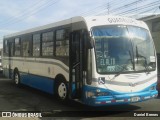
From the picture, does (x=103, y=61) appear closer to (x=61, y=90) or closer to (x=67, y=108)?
(x=67, y=108)

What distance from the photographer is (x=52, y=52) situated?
1304cm

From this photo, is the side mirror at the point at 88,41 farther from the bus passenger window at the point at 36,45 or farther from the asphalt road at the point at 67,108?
the bus passenger window at the point at 36,45

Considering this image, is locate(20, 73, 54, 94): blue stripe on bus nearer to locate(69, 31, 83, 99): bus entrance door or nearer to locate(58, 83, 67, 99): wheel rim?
locate(58, 83, 67, 99): wheel rim

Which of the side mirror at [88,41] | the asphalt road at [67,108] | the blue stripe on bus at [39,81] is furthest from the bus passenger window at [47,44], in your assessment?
the side mirror at [88,41]

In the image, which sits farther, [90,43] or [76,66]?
[76,66]

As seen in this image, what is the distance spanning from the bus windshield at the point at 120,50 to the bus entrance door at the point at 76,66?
0.78m

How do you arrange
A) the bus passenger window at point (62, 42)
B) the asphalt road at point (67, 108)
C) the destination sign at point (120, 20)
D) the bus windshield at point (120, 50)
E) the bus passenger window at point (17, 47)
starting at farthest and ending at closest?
the bus passenger window at point (17, 47), the bus passenger window at point (62, 42), the destination sign at point (120, 20), the asphalt road at point (67, 108), the bus windshield at point (120, 50)

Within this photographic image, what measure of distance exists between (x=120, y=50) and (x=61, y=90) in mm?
2996

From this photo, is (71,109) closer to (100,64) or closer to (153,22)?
(100,64)

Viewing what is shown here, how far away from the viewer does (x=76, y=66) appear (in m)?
11.1

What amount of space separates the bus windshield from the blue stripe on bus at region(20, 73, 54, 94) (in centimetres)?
341

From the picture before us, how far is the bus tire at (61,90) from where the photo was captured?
1188 cm

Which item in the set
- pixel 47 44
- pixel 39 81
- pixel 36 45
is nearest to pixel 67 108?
pixel 47 44

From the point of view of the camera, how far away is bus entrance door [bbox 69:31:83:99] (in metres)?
10.8
